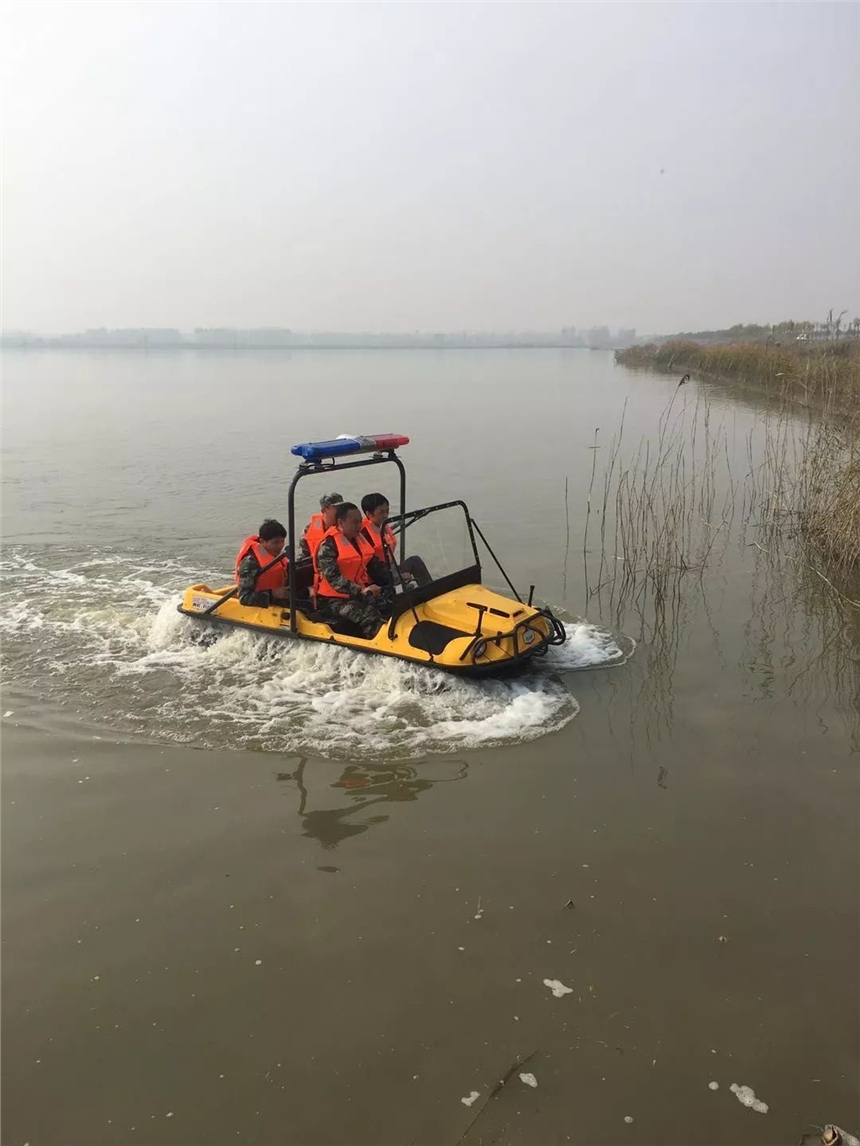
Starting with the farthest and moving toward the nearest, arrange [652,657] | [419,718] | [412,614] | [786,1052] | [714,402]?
[714,402] → [652,657] → [412,614] → [419,718] → [786,1052]

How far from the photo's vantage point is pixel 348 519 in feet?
23.4

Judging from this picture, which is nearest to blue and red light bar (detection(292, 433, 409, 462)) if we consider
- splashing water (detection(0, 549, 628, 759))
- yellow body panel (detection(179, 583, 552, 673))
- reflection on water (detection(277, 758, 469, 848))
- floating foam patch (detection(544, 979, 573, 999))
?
yellow body panel (detection(179, 583, 552, 673))

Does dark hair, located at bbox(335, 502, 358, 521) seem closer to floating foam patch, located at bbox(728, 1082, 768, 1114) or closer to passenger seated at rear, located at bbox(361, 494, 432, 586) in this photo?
passenger seated at rear, located at bbox(361, 494, 432, 586)

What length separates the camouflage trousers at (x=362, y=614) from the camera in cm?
702

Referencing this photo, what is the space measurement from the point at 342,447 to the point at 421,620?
4.93 ft

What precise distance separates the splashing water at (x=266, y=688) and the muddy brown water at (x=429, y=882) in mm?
34

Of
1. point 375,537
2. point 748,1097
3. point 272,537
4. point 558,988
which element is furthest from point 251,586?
point 748,1097

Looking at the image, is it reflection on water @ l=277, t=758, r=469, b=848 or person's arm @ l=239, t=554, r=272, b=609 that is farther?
person's arm @ l=239, t=554, r=272, b=609

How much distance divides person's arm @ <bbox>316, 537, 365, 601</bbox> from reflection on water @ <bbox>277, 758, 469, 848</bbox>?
1721 mm

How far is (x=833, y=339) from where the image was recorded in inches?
426

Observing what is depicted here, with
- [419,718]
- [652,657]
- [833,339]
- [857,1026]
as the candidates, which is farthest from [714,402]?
[857,1026]

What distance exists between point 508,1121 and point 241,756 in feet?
10.3

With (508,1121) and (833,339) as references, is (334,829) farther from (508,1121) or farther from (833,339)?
(833,339)

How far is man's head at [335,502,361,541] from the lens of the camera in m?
7.14
